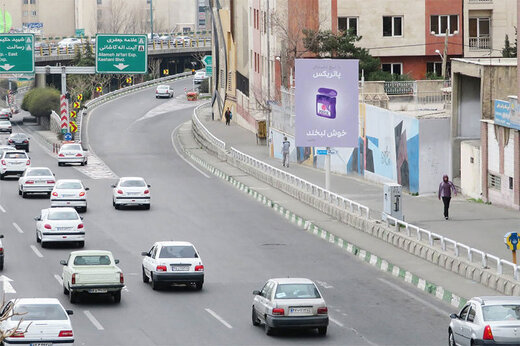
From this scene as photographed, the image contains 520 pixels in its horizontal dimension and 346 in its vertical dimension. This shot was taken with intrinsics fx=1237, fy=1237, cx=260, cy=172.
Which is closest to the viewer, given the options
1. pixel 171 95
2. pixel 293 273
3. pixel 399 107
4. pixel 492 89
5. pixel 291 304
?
pixel 291 304

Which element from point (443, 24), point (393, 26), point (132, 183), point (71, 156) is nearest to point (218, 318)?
point (132, 183)

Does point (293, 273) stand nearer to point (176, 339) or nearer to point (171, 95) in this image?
point (176, 339)

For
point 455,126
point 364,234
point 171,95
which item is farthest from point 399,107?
point 171,95

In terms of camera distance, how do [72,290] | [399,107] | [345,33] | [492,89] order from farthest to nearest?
[345,33] < [399,107] < [492,89] < [72,290]

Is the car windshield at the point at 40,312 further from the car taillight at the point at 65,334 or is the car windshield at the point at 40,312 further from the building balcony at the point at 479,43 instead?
the building balcony at the point at 479,43

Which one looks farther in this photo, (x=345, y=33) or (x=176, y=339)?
(x=345, y=33)

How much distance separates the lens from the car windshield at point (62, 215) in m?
41.1

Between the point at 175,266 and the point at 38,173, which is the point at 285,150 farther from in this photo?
the point at 175,266

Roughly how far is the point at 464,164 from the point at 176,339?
25679mm

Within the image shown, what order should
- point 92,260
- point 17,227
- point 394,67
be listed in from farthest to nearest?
1. point 394,67
2. point 17,227
3. point 92,260

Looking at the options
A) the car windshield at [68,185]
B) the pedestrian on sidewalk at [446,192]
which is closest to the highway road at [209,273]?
the car windshield at [68,185]

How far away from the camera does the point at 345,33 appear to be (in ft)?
246

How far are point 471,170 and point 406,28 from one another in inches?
1316

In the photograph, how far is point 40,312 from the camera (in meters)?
Answer: 23.9
